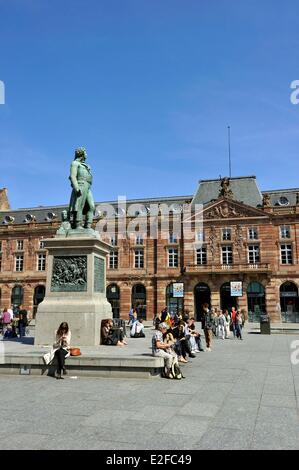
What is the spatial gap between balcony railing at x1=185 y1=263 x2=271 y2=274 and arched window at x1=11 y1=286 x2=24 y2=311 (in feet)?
76.4

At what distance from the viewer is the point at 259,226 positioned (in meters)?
49.3

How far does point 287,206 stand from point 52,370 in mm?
44184

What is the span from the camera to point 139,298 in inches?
2053

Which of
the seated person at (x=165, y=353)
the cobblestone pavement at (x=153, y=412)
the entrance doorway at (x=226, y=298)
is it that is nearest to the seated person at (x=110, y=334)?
the seated person at (x=165, y=353)

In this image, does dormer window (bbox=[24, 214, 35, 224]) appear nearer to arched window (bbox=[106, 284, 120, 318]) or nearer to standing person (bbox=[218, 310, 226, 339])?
arched window (bbox=[106, 284, 120, 318])

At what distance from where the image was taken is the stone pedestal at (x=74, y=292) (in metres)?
12.5

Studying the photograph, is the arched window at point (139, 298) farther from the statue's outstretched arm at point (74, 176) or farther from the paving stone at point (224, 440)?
the paving stone at point (224, 440)

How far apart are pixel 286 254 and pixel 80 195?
39.1 metres

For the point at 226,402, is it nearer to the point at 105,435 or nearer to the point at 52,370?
the point at 105,435

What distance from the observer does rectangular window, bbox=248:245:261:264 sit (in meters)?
48.9

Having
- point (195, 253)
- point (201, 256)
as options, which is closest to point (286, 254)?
point (201, 256)

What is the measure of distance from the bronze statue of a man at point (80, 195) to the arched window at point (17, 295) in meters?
44.6

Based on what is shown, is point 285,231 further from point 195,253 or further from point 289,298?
point 195,253

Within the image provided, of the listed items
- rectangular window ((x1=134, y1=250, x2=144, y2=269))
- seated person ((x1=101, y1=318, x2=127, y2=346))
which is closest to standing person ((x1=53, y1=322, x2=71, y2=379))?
seated person ((x1=101, y1=318, x2=127, y2=346))
